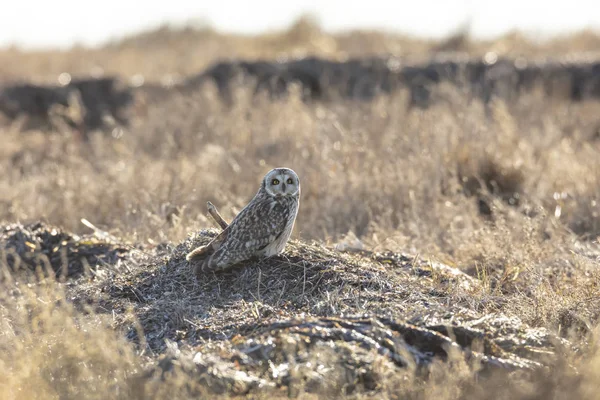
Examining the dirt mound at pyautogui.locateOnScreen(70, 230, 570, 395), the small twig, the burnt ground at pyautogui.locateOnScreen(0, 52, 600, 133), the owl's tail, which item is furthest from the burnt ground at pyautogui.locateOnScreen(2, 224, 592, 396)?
the burnt ground at pyautogui.locateOnScreen(0, 52, 600, 133)

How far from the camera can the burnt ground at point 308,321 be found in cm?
425

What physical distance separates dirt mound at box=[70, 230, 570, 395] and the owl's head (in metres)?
0.46

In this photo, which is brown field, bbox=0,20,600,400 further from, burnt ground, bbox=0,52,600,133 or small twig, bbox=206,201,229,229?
burnt ground, bbox=0,52,600,133

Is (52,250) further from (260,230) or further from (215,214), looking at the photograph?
(260,230)

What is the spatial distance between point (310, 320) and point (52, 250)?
3.92 meters

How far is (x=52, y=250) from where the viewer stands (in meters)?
7.90

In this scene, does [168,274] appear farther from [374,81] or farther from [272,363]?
[374,81]

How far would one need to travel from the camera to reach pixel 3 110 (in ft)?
60.2

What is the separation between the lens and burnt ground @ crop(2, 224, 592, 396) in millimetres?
4250

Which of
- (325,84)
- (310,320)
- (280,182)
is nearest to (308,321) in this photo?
(310,320)

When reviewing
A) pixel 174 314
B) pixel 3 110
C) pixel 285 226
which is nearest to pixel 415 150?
pixel 285 226

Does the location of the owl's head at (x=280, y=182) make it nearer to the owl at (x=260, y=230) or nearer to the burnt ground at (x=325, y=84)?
the owl at (x=260, y=230)

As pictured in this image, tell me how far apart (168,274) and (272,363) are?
2092mm

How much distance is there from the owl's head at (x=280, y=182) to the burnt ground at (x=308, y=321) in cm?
46
